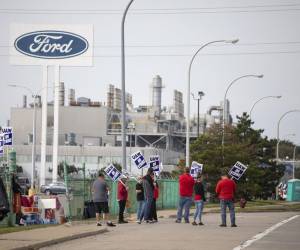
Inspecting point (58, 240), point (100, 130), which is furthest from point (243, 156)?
point (100, 130)

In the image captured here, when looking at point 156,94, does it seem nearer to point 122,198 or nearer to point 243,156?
point 243,156

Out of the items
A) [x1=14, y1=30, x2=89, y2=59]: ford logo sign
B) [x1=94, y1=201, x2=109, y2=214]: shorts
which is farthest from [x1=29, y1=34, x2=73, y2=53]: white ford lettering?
[x1=94, y1=201, x2=109, y2=214]: shorts

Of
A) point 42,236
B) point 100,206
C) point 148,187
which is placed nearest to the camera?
point 42,236

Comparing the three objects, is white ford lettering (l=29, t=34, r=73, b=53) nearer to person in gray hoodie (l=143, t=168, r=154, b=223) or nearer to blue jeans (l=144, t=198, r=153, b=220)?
blue jeans (l=144, t=198, r=153, b=220)

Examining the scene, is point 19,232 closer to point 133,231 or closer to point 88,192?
point 133,231

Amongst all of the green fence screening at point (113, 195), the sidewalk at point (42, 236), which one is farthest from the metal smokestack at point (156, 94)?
the sidewalk at point (42, 236)

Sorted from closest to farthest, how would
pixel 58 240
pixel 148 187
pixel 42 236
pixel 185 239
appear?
1. pixel 58 240
2. pixel 42 236
3. pixel 185 239
4. pixel 148 187

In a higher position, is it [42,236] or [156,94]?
[156,94]

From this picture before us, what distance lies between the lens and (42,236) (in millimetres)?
20328

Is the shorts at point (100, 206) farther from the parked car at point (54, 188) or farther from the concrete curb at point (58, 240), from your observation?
the parked car at point (54, 188)

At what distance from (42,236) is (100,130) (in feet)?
334

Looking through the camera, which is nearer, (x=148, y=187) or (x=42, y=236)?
(x=42, y=236)

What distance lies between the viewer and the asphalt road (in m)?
18.5

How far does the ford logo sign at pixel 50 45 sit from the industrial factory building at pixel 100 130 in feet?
133
